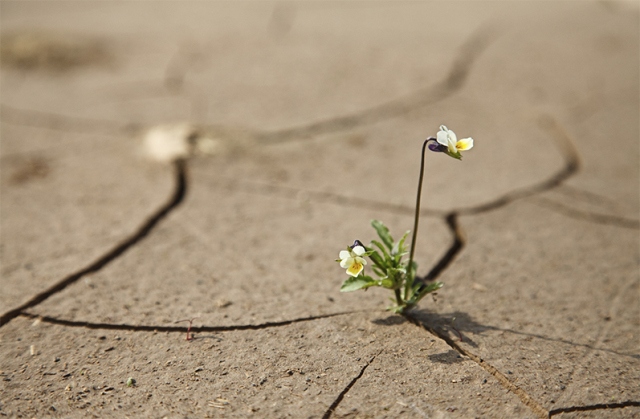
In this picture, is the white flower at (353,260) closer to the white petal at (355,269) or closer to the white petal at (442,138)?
the white petal at (355,269)

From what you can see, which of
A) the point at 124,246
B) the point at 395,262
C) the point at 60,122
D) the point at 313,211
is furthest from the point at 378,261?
the point at 60,122

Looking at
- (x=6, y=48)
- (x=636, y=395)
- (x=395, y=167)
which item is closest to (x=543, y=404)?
(x=636, y=395)

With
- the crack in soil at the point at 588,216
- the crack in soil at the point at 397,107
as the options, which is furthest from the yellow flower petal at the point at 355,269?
the crack in soil at the point at 397,107

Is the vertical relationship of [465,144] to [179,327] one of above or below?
above

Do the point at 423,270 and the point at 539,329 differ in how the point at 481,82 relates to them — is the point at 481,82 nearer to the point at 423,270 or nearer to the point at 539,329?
the point at 423,270

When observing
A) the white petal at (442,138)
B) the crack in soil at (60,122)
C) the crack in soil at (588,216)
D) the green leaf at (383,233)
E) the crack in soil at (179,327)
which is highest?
the white petal at (442,138)

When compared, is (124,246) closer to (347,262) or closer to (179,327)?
(179,327)

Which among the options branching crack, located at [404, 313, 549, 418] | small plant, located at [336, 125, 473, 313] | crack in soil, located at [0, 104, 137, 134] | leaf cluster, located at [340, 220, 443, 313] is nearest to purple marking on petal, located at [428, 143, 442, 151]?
small plant, located at [336, 125, 473, 313]
